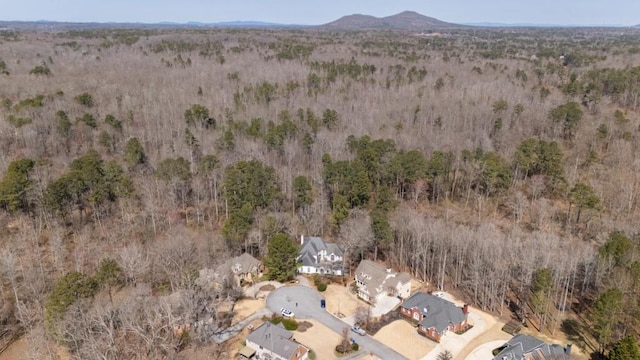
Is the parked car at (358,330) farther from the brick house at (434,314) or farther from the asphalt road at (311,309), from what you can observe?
the brick house at (434,314)

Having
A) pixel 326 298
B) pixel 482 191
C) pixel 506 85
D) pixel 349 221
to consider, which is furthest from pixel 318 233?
pixel 506 85

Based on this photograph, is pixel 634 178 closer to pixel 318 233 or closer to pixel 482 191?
pixel 482 191

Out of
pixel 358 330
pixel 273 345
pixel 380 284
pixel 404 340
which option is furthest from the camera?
pixel 380 284

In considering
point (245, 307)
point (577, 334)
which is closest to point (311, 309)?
point (245, 307)

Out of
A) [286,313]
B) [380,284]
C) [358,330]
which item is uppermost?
[380,284]

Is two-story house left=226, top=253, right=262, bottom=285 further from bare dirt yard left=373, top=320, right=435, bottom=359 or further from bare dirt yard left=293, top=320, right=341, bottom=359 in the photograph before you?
bare dirt yard left=373, top=320, right=435, bottom=359

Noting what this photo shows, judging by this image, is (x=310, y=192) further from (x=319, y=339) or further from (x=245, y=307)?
(x=319, y=339)
